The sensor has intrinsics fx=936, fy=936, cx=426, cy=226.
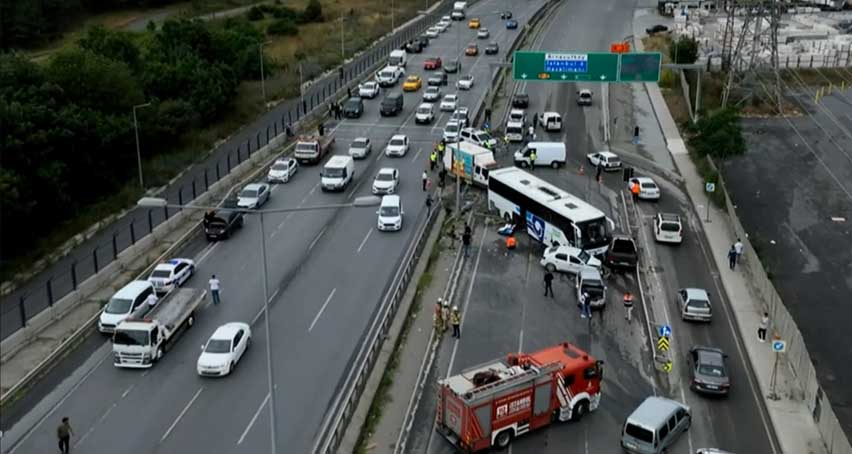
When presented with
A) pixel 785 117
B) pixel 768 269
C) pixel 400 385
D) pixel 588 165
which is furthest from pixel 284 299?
pixel 785 117

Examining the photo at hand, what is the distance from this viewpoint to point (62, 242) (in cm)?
4491

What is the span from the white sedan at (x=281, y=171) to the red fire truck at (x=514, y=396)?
2679 centimetres

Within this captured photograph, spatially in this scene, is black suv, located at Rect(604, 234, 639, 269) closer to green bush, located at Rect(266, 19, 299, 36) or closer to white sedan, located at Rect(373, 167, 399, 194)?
white sedan, located at Rect(373, 167, 399, 194)

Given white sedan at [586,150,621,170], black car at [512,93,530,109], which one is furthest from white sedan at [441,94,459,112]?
white sedan at [586,150,621,170]

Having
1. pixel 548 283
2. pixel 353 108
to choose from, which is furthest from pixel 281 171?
pixel 548 283

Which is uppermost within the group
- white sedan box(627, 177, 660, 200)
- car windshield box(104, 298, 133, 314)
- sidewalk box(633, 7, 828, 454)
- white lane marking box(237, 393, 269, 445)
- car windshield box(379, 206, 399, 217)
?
car windshield box(379, 206, 399, 217)

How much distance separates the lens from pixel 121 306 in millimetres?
35375


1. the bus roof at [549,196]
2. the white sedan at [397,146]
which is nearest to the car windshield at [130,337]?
the bus roof at [549,196]

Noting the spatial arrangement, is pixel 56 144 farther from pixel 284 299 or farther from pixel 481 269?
pixel 481 269

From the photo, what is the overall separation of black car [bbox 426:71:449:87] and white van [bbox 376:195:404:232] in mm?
34214

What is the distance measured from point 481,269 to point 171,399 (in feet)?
55.1

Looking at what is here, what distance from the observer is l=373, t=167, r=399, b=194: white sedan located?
170 feet

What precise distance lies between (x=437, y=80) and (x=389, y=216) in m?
36.0

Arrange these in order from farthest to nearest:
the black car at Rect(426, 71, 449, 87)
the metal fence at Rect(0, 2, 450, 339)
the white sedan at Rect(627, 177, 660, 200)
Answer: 1. the black car at Rect(426, 71, 449, 87)
2. the white sedan at Rect(627, 177, 660, 200)
3. the metal fence at Rect(0, 2, 450, 339)
